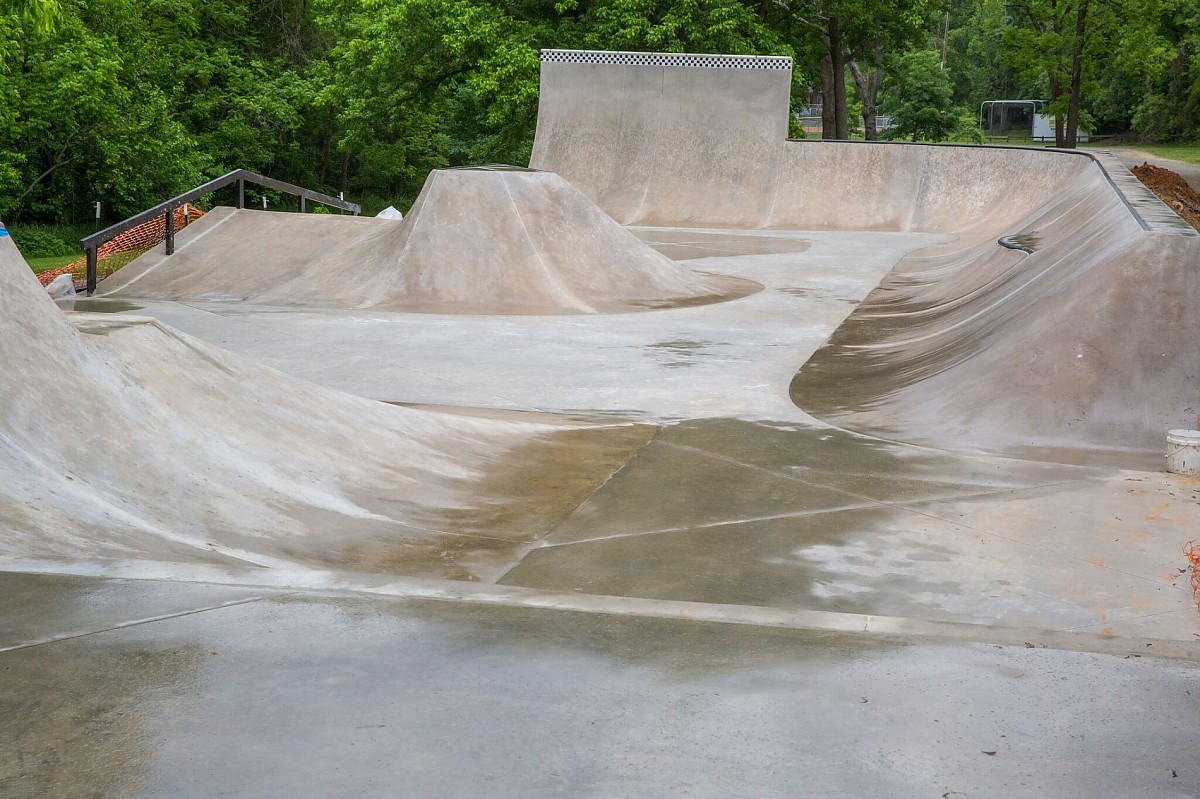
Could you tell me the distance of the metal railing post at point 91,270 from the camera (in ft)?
50.1

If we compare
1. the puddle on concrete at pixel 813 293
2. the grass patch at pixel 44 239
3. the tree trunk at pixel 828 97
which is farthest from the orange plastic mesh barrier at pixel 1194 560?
the tree trunk at pixel 828 97

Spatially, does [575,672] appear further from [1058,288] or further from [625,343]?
[625,343]

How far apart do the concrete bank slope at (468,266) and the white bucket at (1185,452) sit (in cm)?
807

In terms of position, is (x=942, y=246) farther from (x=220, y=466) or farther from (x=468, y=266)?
(x=220, y=466)

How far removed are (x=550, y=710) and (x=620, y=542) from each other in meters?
2.65

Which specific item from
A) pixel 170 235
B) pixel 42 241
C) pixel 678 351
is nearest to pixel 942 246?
pixel 678 351

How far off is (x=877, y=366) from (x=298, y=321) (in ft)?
21.7

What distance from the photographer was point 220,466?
5.55 m

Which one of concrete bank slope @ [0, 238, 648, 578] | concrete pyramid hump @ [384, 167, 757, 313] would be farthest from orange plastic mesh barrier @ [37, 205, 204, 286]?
concrete bank slope @ [0, 238, 648, 578]

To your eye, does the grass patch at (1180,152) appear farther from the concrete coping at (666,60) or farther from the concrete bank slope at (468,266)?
the concrete bank slope at (468,266)

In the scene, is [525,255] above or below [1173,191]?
below

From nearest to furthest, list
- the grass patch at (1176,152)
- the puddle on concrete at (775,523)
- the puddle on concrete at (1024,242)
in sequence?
1. the puddle on concrete at (775,523)
2. the puddle on concrete at (1024,242)
3. the grass patch at (1176,152)

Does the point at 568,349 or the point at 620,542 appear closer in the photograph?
the point at 620,542

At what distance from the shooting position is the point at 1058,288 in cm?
915
